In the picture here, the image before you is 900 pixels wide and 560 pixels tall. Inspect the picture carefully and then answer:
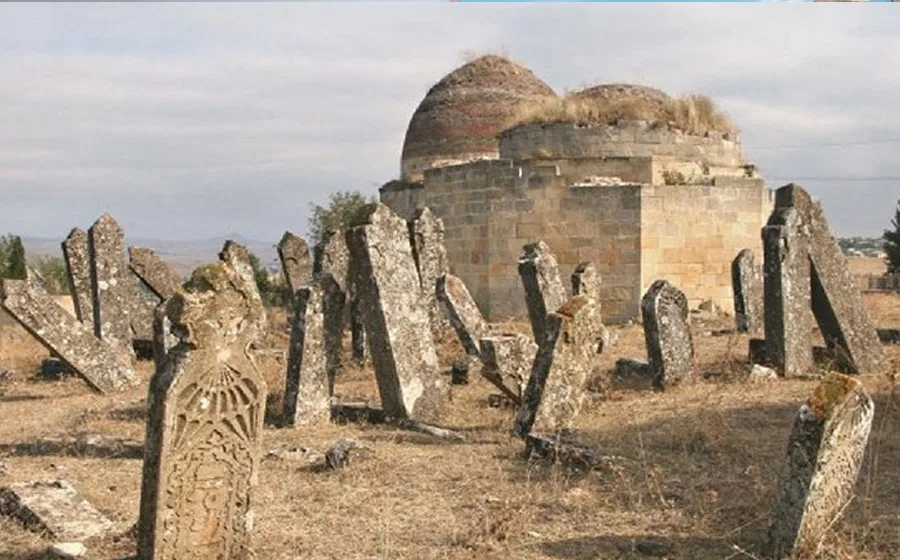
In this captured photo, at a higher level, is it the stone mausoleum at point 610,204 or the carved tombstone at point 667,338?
the stone mausoleum at point 610,204

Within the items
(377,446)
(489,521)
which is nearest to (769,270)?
(377,446)

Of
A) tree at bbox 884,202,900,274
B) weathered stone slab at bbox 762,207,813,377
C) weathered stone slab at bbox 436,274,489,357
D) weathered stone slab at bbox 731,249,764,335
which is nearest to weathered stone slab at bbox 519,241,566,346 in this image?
weathered stone slab at bbox 436,274,489,357

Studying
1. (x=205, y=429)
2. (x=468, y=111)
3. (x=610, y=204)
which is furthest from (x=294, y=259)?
(x=468, y=111)

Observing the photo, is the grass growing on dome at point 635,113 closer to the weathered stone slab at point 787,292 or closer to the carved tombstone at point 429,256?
the carved tombstone at point 429,256

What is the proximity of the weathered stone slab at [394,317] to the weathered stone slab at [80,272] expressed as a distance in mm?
6111

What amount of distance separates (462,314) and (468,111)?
17.7 metres

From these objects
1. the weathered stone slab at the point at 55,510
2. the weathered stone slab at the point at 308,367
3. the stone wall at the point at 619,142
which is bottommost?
the weathered stone slab at the point at 55,510

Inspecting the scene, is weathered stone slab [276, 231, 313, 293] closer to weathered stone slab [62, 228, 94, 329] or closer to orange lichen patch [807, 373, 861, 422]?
weathered stone slab [62, 228, 94, 329]

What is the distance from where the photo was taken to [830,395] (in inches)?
197

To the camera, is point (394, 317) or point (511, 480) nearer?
point (511, 480)

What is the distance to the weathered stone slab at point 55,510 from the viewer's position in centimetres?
563

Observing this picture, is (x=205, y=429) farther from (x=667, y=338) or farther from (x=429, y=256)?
(x=429, y=256)

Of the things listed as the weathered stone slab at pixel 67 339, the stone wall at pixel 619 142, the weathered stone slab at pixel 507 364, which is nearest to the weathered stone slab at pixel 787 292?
the weathered stone slab at pixel 507 364

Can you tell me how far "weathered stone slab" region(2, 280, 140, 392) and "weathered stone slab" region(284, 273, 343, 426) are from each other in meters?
3.33
